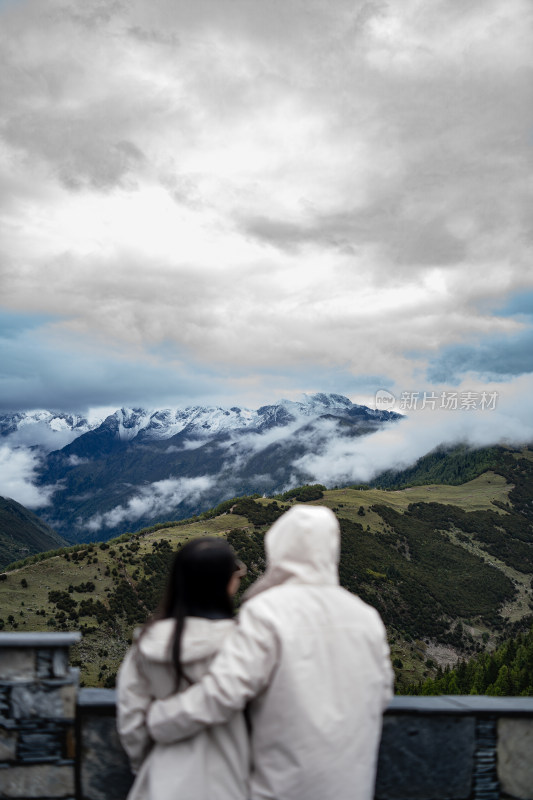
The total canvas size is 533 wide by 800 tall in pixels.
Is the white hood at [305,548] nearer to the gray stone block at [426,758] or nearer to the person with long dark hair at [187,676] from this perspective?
the person with long dark hair at [187,676]

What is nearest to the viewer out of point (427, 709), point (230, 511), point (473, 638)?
point (427, 709)

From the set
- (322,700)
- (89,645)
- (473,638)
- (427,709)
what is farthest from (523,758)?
(473,638)

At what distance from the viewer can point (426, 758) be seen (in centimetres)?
425

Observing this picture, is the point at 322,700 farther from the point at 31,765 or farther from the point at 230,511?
the point at 230,511

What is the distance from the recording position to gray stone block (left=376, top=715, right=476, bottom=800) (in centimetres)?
419

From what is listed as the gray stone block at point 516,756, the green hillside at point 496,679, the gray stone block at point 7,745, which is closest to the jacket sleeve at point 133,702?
the gray stone block at point 7,745

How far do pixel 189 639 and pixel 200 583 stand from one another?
0.28 metres

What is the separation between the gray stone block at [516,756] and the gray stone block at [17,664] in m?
3.50

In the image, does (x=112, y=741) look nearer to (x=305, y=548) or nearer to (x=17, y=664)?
(x=17, y=664)

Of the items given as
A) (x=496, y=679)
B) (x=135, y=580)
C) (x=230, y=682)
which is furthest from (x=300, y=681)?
(x=135, y=580)

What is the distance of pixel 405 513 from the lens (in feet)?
560

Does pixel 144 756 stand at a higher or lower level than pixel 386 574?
higher

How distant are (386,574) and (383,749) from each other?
131459 mm

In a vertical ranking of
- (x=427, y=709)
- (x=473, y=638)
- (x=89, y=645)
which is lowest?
(x=473, y=638)
